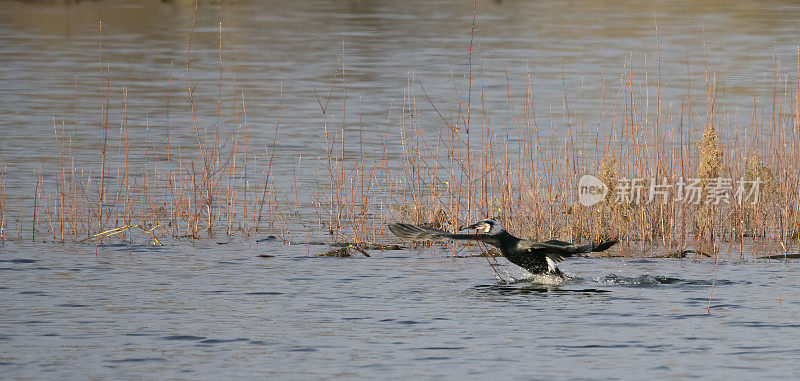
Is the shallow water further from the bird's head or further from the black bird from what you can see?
the bird's head

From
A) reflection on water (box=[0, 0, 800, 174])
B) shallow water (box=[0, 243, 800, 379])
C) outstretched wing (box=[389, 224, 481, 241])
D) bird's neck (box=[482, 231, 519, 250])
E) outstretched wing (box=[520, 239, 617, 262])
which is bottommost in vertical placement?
shallow water (box=[0, 243, 800, 379])

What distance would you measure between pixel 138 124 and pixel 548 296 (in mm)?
12404

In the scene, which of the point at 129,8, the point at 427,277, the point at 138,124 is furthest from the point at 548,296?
the point at 129,8

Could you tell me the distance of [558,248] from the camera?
10.1 m

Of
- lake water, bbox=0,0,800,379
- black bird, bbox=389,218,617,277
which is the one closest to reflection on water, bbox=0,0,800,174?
lake water, bbox=0,0,800,379

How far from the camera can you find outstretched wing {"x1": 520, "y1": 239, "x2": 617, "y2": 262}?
9773mm

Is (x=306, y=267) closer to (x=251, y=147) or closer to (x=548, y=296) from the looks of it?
(x=548, y=296)

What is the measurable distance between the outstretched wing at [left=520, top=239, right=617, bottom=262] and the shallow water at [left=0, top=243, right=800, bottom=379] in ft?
0.83

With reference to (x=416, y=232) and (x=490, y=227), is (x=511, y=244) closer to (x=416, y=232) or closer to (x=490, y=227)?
(x=490, y=227)

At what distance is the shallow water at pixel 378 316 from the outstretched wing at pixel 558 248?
253 millimetres

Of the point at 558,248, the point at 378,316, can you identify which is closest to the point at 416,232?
the point at 558,248

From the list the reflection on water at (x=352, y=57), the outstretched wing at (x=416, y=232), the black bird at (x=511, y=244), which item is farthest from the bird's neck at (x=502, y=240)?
the reflection on water at (x=352, y=57)

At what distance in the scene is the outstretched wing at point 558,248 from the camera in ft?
32.1

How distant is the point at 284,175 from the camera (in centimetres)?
1647
